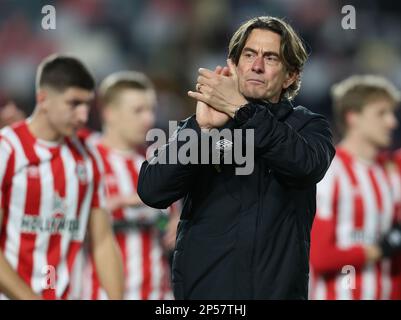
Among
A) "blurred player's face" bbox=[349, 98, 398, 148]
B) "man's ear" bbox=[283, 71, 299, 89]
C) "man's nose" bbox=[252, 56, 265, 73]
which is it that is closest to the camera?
"man's nose" bbox=[252, 56, 265, 73]

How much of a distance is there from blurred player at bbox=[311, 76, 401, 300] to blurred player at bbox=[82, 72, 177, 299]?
0.99 meters

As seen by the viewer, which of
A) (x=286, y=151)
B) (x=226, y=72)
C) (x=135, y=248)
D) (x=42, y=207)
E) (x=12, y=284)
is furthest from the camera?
(x=135, y=248)

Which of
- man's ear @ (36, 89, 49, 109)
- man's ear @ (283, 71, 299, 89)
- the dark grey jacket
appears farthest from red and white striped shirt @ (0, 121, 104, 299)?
man's ear @ (283, 71, 299, 89)

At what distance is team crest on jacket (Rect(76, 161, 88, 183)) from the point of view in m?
4.54

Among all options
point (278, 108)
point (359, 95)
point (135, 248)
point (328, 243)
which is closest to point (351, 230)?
point (328, 243)

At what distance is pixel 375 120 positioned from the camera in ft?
21.0

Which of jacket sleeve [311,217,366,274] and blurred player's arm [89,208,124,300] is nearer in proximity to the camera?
blurred player's arm [89,208,124,300]

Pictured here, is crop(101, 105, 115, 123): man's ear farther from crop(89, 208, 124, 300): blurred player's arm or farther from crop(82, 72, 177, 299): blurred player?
crop(89, 208, 124, 300): blurred player's arm

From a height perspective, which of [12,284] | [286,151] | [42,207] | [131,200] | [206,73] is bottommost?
[12,284]

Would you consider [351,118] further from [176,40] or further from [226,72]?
[226,72]

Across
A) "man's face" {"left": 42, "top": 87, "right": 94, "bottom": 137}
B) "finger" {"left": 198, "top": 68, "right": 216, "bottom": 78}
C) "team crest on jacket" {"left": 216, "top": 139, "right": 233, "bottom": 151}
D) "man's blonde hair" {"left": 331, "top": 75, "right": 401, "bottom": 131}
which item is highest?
"man's blonde hair" {"left": 331, "top": 75, "right": 401, "bottom": 131}

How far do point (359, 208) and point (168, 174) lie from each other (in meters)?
3.47

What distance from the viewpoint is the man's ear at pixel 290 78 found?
3084 millimetres
